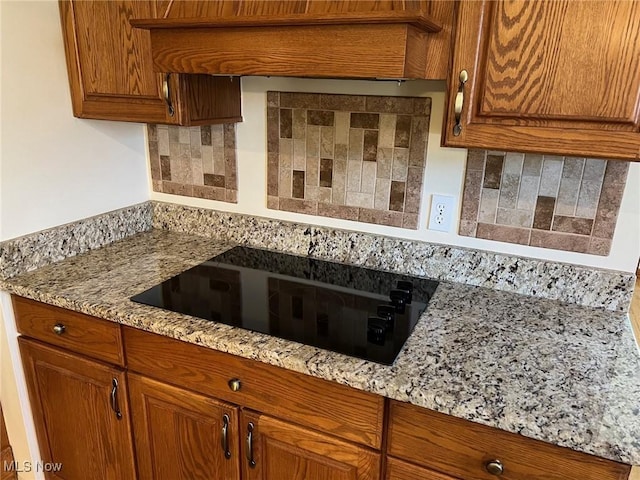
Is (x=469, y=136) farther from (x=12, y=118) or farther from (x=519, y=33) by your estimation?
(x=12, y=118)

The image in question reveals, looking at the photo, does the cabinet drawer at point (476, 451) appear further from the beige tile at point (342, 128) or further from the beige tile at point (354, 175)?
the beige tile at point (342, 128)

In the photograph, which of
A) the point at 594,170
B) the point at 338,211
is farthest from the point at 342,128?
the point at 594,170

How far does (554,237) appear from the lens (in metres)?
1.42

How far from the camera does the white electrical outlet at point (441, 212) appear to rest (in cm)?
153

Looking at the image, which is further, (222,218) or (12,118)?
(222,218)

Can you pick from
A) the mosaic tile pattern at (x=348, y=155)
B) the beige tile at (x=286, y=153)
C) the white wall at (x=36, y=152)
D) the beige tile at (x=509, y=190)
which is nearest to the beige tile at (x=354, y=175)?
the mosaic tile pattern at (x=348, y=155)

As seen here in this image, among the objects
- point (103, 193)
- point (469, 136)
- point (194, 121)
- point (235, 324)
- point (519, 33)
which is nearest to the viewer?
point (519, 33)

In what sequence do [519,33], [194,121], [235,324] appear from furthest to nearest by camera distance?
[194,121] → [235,324] → [519,33]

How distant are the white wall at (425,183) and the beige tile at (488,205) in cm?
7

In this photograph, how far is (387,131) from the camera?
1.55 metres

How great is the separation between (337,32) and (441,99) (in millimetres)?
479

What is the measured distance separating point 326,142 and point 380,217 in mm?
315

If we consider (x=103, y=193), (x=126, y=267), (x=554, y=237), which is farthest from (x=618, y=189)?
(x=103, y=193)

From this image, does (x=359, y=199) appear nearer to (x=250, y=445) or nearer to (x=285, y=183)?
(x=285, y=183)
